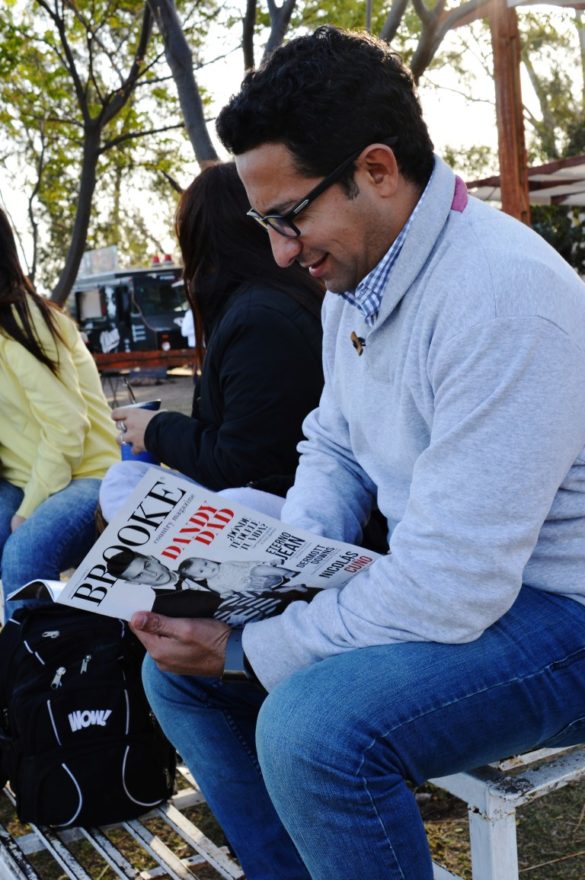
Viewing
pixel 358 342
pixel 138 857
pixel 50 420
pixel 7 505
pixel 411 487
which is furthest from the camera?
pixel 7 505

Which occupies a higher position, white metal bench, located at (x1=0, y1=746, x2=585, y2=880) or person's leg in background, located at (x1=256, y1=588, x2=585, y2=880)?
person's leg in background, located at (x1=256, y1=588, x2=585, y2=880)

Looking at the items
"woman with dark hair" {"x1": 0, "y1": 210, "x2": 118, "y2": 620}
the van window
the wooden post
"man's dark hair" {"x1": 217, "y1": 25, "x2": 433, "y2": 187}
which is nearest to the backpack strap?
"woman with dark hair" {"x1": 0, "y1": 210, "x2": 118, "y2": 620}

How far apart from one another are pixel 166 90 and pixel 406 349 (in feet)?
28.7

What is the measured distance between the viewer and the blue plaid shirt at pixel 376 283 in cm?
168

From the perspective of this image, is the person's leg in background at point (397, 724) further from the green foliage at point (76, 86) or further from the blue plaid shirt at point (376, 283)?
the green foliage at point (76, 86)

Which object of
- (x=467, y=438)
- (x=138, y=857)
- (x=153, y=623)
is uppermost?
(x=467, y=438)

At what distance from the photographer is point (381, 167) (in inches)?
65.4

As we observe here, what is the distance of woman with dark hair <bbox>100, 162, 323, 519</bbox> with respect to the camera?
2418mm

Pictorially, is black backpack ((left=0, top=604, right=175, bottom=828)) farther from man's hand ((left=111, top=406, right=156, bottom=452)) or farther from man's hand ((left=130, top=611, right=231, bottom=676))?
man's hand ((left=130, top=611, right=231, bottom=676))

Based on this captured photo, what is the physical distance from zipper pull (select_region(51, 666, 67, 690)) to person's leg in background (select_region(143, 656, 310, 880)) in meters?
0.53

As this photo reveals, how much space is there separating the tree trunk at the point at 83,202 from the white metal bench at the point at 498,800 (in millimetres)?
6790

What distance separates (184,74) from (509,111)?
1813mm

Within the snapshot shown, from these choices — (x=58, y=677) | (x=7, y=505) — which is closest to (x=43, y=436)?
(x=7, y=505)

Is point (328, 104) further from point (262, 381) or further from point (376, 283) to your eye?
point (262, 381)
